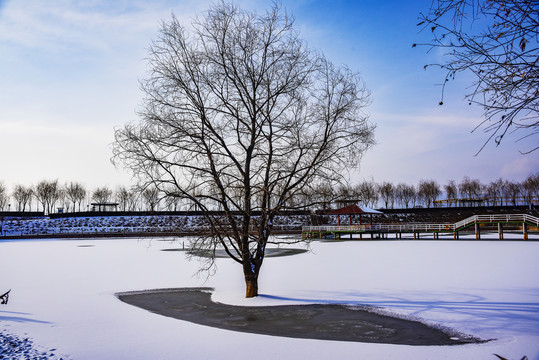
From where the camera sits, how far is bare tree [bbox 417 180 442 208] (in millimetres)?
100062

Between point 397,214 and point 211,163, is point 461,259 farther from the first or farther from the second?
point 397,214

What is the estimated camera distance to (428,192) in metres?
99.8

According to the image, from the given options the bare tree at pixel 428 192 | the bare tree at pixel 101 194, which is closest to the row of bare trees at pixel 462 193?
the bare tree at pixel 428 192

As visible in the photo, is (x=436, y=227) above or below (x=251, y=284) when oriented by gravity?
above

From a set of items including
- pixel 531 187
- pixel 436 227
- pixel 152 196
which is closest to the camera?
pixel 152 196

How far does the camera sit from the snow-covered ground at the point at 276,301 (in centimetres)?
752

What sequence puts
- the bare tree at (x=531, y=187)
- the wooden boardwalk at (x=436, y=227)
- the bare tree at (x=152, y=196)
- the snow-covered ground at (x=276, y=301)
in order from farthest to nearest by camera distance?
the bare tree at (x=531, y=187) → the wooden boardwalk at (x=436, y=227) → the bare tree at (x=152, y=196) → the snow-covered ground at (x=276, y=301)

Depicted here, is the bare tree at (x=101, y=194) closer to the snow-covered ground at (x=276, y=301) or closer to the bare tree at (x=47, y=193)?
the bare tree at (x=47, y=193)

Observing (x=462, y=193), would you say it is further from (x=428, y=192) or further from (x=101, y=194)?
(x=101, y=194)

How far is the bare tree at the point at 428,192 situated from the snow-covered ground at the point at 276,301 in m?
82.0

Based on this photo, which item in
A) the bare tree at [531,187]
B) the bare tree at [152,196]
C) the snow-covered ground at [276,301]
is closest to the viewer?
the snow-covered ground at [276,301]

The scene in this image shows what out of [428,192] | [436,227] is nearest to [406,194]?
[428,192]

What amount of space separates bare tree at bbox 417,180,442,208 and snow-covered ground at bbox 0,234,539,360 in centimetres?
8200

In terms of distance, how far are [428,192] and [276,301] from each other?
96195mm
